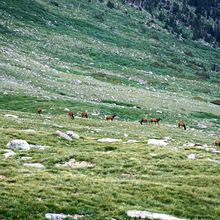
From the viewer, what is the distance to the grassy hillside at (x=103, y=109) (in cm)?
2467

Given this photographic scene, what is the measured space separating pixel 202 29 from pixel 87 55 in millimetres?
96483

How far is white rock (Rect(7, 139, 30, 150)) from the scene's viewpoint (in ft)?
111

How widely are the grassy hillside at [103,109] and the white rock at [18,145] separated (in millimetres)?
702

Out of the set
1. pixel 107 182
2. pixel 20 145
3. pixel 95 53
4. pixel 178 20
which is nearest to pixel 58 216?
pixel 107 182

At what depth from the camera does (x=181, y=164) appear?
105ft

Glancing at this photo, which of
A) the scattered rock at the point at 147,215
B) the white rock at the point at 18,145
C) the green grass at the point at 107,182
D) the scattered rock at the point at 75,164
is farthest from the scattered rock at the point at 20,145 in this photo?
the scattered rock at the point at 147,215

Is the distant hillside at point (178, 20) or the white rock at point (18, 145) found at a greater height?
the distant hillside at point (178, 20)

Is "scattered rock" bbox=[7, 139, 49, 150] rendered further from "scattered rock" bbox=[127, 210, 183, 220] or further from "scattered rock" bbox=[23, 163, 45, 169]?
"scattered rock" bbox=[127, 210, 183, 220]

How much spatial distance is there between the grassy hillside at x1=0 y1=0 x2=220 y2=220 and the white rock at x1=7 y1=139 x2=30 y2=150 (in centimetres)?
70

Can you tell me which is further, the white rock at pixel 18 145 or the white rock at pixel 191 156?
the white rock at pixel 191 156

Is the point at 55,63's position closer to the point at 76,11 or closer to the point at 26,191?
the point at 76,11

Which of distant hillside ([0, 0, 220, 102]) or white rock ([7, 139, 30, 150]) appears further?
distant hillside ([0, 0, 220, 102])

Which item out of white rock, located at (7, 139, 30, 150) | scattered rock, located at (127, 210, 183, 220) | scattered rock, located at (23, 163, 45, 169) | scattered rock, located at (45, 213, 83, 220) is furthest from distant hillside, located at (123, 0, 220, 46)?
scattered rock, located at (45, 213, 83, 220)

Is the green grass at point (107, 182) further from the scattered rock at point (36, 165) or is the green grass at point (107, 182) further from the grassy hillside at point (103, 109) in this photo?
the scattered rock at point (36, 165)
